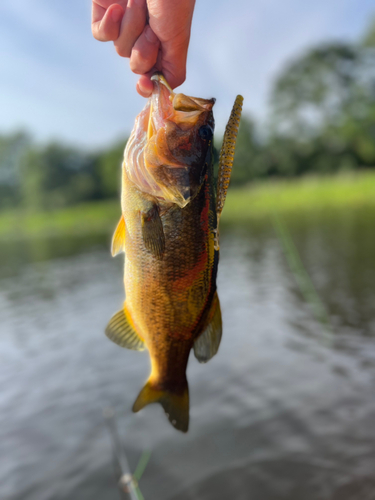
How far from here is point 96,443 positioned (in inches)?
305

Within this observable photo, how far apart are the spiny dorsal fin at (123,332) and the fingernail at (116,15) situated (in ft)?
4.37

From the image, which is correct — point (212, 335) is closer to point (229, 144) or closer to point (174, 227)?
point (174, 227)

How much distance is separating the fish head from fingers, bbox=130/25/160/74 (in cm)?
8

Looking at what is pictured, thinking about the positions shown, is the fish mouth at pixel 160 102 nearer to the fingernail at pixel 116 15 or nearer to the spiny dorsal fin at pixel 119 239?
the fingernail at pixel 116 15

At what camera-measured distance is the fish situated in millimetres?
1871

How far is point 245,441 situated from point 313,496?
1470 millimetres

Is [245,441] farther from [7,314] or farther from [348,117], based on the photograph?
[348,117]

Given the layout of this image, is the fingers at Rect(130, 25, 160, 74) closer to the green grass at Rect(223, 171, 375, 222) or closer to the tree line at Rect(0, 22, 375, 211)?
the green grass at Rect(223, 171, 375, 222)

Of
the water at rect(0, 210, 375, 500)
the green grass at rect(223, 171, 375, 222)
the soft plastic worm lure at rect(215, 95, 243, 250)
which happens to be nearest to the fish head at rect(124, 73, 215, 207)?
the soft plastic worm lure at rect(215, 95, 243, 250)

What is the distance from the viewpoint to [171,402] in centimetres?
210

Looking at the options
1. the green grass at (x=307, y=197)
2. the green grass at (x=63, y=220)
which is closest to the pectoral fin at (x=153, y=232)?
the green grass at (x=307, y=197)

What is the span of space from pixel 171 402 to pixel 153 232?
2.75 ft

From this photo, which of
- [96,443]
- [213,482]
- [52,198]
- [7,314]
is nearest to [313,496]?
[213,482]

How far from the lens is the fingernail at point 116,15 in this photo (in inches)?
73.5
